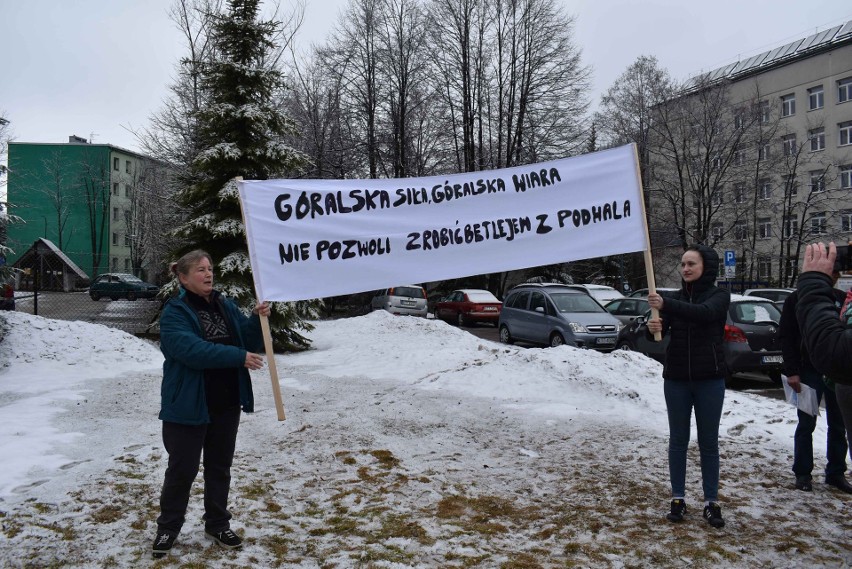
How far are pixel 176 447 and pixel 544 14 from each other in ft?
131

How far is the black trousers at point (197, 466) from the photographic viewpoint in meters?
4.10

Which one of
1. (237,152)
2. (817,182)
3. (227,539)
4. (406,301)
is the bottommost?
(227,539)

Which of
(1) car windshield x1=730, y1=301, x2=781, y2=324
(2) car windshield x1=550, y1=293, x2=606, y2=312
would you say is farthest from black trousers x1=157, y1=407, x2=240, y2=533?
(2) car windshield x1=550, y1=293, x2=606, y2=312

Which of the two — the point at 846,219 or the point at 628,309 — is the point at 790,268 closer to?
the point at 846,219

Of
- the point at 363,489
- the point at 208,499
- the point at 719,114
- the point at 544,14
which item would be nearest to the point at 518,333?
the point at 363,489

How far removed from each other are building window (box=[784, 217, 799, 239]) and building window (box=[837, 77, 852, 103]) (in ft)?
32.2

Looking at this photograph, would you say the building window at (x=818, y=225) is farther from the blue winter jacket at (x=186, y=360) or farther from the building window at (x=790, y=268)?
the blue winter jacket at (x=186, y=360)

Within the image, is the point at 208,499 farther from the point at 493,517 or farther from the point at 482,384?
the point at 482,384

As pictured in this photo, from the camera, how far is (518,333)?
1848 centimetres

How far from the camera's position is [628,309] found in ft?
64.1

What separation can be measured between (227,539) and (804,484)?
468cm

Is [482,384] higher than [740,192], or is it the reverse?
[740,192]

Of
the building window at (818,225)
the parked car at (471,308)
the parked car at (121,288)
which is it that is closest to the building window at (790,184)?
the building window at (818,225)

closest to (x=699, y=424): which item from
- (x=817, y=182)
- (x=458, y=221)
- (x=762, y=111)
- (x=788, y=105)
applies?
(x=458, y=221)
